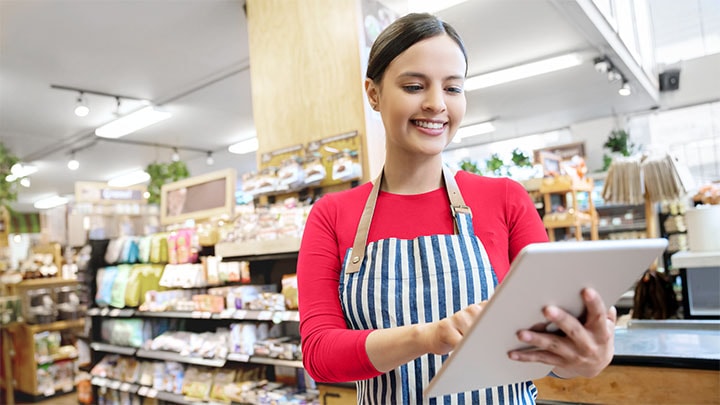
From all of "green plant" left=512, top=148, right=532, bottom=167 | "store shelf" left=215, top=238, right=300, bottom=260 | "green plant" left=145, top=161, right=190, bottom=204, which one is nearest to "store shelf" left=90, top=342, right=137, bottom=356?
"store shelf" left=215, top=238, right=300, bottom=260

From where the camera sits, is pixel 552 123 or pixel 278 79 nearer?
pixel 278 79

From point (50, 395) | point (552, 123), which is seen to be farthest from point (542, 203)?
point (50, 395)

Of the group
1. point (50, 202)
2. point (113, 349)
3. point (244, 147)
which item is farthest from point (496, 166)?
point (50, 202)

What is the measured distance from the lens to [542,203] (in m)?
4.89

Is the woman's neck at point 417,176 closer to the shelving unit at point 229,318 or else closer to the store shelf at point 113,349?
the shelving unit at point 229,318

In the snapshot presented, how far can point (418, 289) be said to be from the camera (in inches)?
43.3

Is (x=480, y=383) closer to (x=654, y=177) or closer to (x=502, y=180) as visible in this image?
(x=502, y=180)

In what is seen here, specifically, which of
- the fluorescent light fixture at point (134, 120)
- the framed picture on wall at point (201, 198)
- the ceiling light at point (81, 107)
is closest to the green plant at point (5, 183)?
the ceiling light at point (81, 107)

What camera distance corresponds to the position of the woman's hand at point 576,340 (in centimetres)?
73

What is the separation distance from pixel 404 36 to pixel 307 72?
2.90m

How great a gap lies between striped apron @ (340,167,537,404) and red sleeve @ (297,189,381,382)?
0.14ft

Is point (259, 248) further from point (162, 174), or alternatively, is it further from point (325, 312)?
point (162, 174)

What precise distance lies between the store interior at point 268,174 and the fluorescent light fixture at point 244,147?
3.31 ft

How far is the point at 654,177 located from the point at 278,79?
2811 mm
